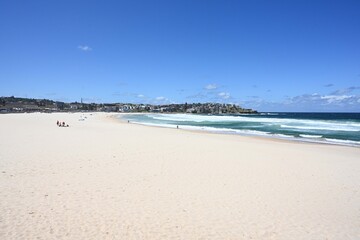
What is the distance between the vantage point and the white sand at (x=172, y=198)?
17.9ft

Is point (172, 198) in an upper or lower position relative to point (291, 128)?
lower

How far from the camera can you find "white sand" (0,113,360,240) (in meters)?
5.46

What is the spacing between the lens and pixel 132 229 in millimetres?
5414

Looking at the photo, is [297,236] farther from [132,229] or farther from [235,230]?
[132,229]

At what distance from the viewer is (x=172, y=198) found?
7211 millimetres

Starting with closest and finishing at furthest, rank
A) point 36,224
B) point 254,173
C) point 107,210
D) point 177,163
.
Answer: point 36,224 < point 107,210 < point 254,173 < point 177,163

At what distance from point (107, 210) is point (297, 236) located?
3.81 meters

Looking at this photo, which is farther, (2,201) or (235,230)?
(2,201)

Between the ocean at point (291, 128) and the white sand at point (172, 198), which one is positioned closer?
the white sand at point (172, 198)

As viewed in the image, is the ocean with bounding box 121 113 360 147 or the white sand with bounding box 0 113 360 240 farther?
the ocean with bounding box 121 113 360 147

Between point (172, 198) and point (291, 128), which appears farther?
point (291, 128)

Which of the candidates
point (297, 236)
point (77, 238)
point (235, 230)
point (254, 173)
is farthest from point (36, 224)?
point (254, 173)

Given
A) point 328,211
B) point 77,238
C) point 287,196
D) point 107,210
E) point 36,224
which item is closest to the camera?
point 77,238

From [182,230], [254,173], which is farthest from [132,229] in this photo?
[254,173]
